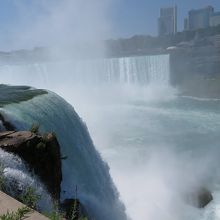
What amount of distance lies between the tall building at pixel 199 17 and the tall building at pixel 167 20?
750 cm

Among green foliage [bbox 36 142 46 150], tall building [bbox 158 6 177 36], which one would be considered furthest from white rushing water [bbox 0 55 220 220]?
tall building [bbox 158 6 177 36]

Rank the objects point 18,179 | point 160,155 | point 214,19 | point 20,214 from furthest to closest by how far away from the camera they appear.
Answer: point 214,19
point 160,155
point 18,179
point 20,214

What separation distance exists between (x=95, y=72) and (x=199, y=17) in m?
93.9

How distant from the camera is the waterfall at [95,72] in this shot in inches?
1468

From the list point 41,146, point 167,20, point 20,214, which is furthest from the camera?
point 167,20

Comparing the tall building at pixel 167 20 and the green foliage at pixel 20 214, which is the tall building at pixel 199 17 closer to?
the tall building at pixel 167 20

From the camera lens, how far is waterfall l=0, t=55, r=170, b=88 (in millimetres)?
37281

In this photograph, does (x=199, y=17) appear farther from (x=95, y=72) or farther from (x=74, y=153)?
(x=74, y=153)

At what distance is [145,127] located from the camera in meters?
24.0

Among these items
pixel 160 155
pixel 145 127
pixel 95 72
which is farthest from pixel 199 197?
pixel 95 72

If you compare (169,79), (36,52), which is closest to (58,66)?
(169,79)

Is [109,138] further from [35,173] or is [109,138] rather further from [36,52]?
[36,52]

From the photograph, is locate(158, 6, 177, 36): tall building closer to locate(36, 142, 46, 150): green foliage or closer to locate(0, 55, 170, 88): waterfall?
locate(0, 55, 170, 88): waterfall

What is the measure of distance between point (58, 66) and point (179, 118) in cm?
1739
